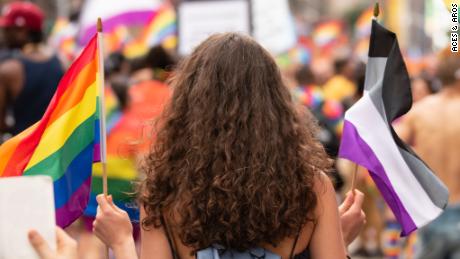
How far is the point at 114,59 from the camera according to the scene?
43.3ft

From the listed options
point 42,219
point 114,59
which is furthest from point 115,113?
point 42,219

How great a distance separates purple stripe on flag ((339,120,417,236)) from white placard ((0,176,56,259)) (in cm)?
177

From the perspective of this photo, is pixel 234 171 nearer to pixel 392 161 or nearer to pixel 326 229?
pixel 326 229

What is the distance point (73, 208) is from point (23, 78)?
3874mm

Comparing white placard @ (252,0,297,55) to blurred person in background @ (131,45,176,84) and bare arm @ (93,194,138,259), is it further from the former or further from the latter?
bare arm @ (93,194,138,259)

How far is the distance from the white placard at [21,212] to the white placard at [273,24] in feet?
31.5

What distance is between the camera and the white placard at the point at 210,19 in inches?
467

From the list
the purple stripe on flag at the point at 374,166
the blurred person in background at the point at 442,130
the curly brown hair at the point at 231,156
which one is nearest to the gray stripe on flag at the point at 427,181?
the purple stripe on flag at the point at 374,166

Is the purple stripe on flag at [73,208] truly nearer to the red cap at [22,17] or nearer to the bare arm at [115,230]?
the bare arm at [115,230]

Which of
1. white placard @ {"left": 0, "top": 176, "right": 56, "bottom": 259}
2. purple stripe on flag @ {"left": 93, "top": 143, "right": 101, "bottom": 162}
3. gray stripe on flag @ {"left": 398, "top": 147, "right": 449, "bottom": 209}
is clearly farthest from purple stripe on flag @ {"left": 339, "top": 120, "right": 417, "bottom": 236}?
white placard @ {"left": 0, "top": 176, "right": 56, "bottom": 259}

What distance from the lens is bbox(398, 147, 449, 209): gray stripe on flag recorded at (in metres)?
5.09

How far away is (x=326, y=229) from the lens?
13.7ft

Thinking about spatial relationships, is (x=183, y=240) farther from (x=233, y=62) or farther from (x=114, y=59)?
(x=114, y=59)

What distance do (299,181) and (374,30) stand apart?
1318 mm
